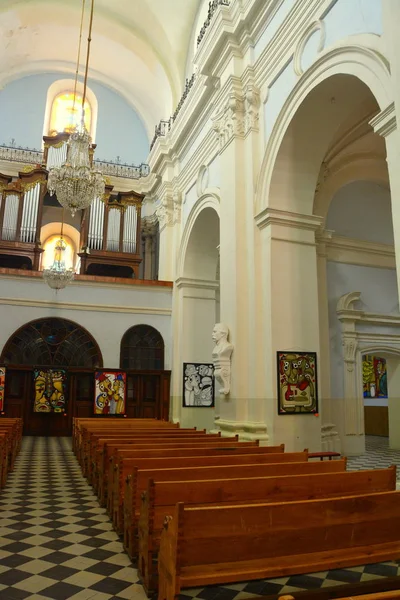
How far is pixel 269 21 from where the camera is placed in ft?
27.5

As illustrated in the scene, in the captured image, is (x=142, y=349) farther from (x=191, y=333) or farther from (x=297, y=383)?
(x=297, y=383)

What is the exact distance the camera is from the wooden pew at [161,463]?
178 inches

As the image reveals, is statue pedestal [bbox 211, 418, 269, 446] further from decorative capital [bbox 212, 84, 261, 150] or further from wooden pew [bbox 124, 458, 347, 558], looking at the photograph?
decorative capital [bbox 212, 84, 261, 150]

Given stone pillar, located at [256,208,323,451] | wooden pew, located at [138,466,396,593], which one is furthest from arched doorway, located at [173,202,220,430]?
wooden pew, located at [138,466,396,593]

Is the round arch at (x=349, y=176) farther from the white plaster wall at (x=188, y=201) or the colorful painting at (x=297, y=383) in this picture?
the colorful painting at (x=297, y=383)

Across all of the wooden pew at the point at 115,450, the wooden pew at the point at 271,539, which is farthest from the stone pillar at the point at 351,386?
the wooden pew at the point at 271,539

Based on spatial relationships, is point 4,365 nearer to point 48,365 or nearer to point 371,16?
point 48,365

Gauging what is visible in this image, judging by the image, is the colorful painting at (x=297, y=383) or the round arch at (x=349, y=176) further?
the round arch at (x=349, y=176)

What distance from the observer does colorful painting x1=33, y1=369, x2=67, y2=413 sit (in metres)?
12.8

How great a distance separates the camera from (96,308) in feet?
45.2

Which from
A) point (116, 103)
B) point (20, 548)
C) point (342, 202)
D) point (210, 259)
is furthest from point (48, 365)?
point (116, 103)

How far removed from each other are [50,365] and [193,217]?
5357mm

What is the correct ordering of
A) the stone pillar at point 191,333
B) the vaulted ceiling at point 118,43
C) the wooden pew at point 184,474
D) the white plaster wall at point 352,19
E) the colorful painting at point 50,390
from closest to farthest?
the wooden pew at point 184,474
the white plaster wall at point 352,19
the stone pillar at point 191,333
the colorful painting at point 50,390
the vaulted ceiling at point 118,43

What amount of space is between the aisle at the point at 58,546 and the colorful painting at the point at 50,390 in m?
5.71
